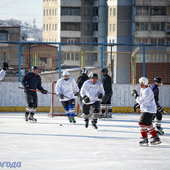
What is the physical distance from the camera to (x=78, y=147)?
33.0ft

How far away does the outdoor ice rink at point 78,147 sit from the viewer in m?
8.30

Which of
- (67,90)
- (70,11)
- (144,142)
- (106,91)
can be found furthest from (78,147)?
(70,11)

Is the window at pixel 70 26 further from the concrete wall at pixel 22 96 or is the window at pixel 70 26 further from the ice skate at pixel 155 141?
the ice skate at pixel 155 141

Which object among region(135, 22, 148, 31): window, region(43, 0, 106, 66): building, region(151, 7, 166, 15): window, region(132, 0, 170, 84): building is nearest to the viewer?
region(132, 0, 170, 84): building

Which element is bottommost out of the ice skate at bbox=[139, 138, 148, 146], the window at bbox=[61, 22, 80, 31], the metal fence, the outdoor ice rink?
the outdoor ice rink

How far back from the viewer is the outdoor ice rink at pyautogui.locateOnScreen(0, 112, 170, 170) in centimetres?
830

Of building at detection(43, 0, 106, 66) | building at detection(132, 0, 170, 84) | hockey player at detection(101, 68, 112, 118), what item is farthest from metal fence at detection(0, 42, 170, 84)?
building at detection(43, 0, 106, 66)

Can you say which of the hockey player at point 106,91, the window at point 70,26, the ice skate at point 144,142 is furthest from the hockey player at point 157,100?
the window at point 70,26

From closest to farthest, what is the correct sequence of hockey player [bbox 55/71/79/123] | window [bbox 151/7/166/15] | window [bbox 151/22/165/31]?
hockey player [bbox 55/71/79/123], window [bbox 151/7/166/15], window [bbox 151/22/165/31]

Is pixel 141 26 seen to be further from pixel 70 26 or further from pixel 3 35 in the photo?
pixel 3 35

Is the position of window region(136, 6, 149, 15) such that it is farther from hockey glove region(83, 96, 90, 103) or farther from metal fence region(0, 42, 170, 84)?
hockey glove region(83, 96, 90, 103)

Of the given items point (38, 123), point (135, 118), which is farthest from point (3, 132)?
point (135, 118)

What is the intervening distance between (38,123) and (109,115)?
2.67 metres

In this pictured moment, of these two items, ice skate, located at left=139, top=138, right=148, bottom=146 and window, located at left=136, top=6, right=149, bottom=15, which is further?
window, located at left=136, top=6, right=149, bottom=15
